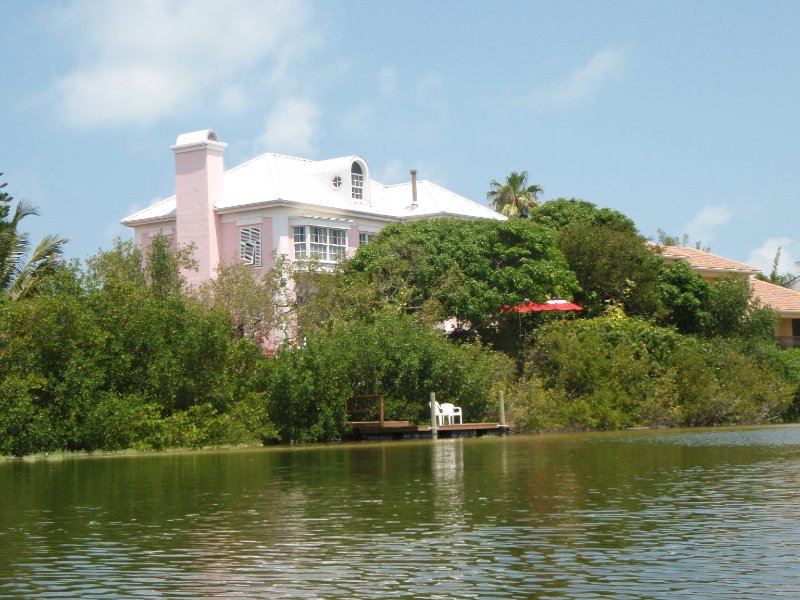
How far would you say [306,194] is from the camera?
58.6 metres

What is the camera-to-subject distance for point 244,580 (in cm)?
1106

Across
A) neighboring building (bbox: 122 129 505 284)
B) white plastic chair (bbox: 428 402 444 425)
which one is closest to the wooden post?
white plastic chair (bbox: 428 402 444 425)

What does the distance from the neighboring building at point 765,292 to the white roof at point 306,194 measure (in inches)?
700

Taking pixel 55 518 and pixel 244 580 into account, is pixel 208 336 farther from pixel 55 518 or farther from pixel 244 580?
pixel 244 580

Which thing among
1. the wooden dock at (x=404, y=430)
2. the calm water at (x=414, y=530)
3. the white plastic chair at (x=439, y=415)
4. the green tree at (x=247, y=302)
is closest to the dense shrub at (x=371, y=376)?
the white plastic chair at (x=439, y=415)

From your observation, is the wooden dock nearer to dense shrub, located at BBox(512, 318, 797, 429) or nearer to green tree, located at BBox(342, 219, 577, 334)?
dense shrub, located at BBox(512, 318, 797, 429)

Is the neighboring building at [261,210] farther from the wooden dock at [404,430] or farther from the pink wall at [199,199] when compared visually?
the wooden dock at [404,430]

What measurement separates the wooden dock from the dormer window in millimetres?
20522

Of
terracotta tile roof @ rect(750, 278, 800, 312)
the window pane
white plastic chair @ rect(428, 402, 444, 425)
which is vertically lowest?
white plastic chair @ rect(428, 402, 444, 425)

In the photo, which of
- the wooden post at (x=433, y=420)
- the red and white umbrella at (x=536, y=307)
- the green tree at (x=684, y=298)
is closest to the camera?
the wooden post at (x=433, y=420)

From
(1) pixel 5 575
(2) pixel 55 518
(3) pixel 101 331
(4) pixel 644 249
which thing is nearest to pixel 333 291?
(3) pixel 101 331

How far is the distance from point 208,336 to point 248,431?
322cm

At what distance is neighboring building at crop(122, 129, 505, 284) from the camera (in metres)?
56.0

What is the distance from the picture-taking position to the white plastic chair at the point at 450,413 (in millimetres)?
44188
